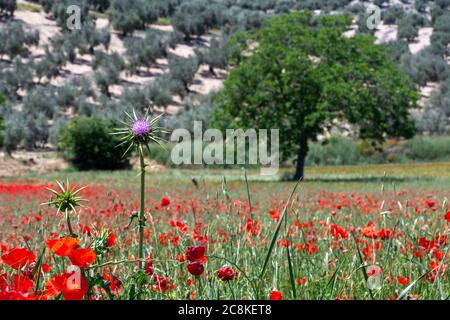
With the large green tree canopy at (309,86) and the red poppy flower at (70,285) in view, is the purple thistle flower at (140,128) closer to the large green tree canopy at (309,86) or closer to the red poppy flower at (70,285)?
the red poppy flower at (70,285)

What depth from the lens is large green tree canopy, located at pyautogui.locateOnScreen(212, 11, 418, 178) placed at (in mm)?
29047

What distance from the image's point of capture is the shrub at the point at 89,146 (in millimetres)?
45031

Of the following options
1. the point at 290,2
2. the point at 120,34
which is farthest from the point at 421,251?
the point at 290,2

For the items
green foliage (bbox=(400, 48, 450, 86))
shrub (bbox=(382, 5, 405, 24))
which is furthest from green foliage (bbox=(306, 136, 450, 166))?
shrub (bbox=(382, 5, 405, 24))

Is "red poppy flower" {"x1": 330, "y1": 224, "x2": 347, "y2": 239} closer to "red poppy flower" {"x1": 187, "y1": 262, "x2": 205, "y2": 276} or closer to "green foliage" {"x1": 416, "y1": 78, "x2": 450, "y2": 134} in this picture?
"red poppy flower" {"x1": 187, "y1": 262, "x2": 205, "y2": 276}

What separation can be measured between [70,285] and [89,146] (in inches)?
1756

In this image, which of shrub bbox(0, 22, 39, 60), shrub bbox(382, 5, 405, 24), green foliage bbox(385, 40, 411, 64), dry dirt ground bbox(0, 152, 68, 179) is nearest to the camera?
dry dirt ground bbox(0, 152, 68, 179)

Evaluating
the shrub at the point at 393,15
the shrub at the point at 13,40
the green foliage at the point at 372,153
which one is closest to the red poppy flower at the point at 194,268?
the green foliage at the point at 372,153

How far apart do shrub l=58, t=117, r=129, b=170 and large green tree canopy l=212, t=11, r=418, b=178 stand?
16.2 m

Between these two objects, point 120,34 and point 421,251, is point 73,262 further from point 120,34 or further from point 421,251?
point 120,34

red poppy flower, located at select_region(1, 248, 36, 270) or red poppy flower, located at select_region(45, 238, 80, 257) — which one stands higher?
red poppy flower, located at select_region(45, 238, 80, 257)

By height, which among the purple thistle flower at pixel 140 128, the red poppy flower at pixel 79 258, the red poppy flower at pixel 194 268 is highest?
the purple thistle flower at pixel 140 128

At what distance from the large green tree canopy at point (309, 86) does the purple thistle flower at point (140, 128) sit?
26.1 meters
